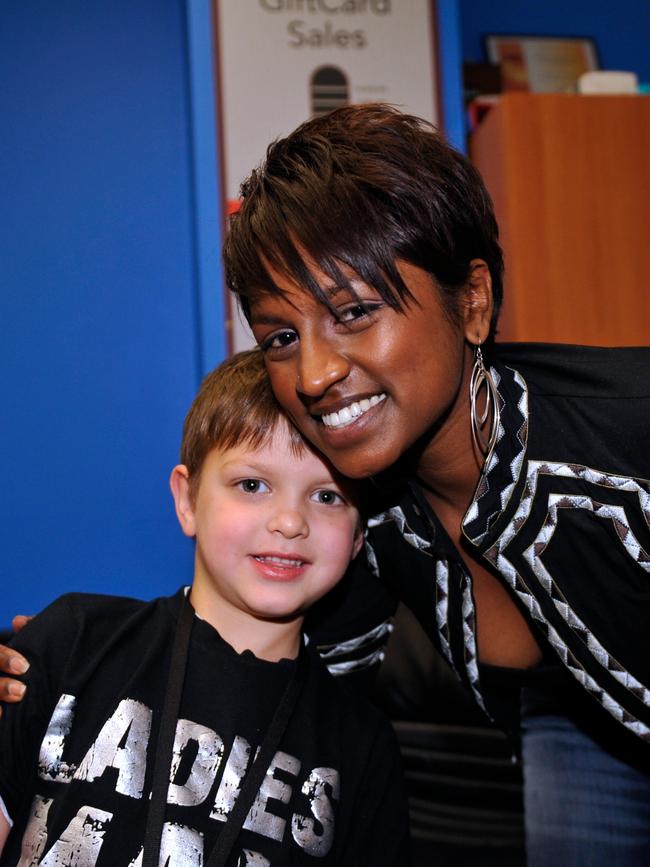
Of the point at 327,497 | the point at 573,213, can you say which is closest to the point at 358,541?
the point at 327,497

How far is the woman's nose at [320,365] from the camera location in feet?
3.81

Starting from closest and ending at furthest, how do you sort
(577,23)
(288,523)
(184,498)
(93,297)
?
(288,523) → (184,498) → (93,297) → (577,23)

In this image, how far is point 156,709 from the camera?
4.23 feet

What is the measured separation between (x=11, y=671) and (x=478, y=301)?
2.61 ft

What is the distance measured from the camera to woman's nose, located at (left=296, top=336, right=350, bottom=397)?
116 cm

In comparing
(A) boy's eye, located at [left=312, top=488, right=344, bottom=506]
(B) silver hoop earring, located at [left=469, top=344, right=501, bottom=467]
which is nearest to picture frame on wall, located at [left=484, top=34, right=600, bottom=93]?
(B) silver hoop earring, located at [left=469, top=344, right=501, bottom=467]

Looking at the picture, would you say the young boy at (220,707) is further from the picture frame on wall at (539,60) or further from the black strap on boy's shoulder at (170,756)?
the picture frame on wall at (539,60)

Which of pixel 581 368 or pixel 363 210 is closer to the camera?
pixel 363 210

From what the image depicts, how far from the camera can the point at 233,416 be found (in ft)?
4.58

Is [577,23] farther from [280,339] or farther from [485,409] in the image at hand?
[280,339]

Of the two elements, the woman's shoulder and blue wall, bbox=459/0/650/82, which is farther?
blue wall, bbox=459/0/650/82

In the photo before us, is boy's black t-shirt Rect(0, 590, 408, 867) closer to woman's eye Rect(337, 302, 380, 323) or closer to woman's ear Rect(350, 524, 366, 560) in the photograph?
woman's ear Rect(350, 524, 366, 560)

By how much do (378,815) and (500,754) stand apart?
0.84 m

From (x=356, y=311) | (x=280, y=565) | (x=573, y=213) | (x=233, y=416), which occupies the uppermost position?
(x=573, y=213)
